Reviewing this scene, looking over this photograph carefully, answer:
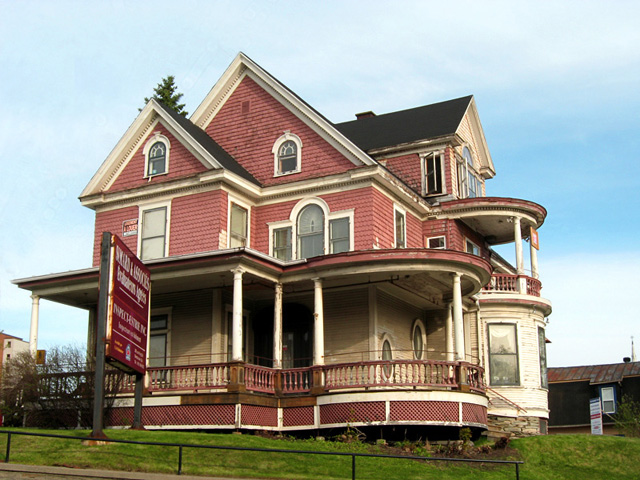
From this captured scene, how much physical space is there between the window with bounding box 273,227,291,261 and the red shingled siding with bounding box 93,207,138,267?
4790 millimetres

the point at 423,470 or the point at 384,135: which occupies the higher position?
the point at 384,135

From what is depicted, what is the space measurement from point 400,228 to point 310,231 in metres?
3.25

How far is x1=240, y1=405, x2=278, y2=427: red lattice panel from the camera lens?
73.4 ft

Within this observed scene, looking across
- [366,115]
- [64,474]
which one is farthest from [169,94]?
[64,474]

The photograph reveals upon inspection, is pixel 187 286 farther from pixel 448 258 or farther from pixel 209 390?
pixel 448 258

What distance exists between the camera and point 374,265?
23406 millimetres

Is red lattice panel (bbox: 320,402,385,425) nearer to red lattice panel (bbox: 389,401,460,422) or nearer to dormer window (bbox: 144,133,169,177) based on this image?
red lattice panel (bbox: 389,401,460,422)

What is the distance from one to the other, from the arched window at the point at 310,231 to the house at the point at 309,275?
7 centimetres

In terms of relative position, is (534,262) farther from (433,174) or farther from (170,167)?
(170,167)

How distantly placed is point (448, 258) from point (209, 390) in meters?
7.48

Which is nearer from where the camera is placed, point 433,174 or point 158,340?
point 158,340

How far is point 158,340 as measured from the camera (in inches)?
1094

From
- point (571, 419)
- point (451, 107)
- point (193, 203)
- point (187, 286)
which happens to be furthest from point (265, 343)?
point (571, 419)

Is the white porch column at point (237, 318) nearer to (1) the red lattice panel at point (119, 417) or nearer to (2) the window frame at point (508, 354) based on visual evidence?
(1) the red lattice panel at point (119, 417)
